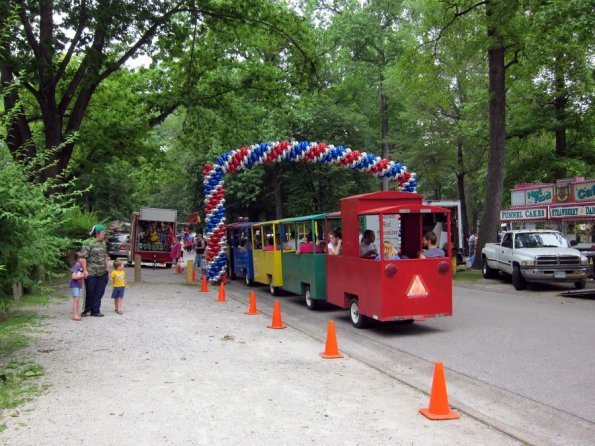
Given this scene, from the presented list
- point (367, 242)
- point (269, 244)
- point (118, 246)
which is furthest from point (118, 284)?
point (118, 246)

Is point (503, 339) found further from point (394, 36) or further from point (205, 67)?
point (394, 36)

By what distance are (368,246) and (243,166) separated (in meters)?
10.5

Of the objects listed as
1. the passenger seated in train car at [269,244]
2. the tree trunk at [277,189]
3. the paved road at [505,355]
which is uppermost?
the tree trunk at [277,189]

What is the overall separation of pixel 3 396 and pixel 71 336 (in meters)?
3.54

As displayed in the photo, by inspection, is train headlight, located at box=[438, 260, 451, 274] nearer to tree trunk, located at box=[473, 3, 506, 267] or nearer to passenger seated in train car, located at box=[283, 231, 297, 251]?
passenger seated in train car, located at box=[283, 231, 297, 251]

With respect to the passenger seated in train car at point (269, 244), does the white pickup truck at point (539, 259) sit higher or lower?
lower

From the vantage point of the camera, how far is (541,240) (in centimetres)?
1764

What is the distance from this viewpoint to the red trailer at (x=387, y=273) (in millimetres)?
9844

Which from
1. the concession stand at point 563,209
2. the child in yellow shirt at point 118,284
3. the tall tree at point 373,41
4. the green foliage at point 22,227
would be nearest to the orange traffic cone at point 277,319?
the child in yellow shirt at point 118,284

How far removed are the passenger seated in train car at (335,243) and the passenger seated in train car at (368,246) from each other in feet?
4.25

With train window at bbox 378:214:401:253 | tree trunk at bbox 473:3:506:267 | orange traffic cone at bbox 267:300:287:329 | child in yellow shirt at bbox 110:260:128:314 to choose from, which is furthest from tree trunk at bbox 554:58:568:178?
child in yellow shirt at bbox 110:260:128:314

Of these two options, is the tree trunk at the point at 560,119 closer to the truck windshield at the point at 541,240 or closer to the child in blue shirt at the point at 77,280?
the truck windshield at the point at 541,240

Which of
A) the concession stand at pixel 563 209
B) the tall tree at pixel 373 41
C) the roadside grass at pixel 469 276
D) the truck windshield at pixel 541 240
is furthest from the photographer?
the tall tree at pixel 373 41

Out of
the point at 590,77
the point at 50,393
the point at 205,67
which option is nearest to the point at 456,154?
the point at 590,77
